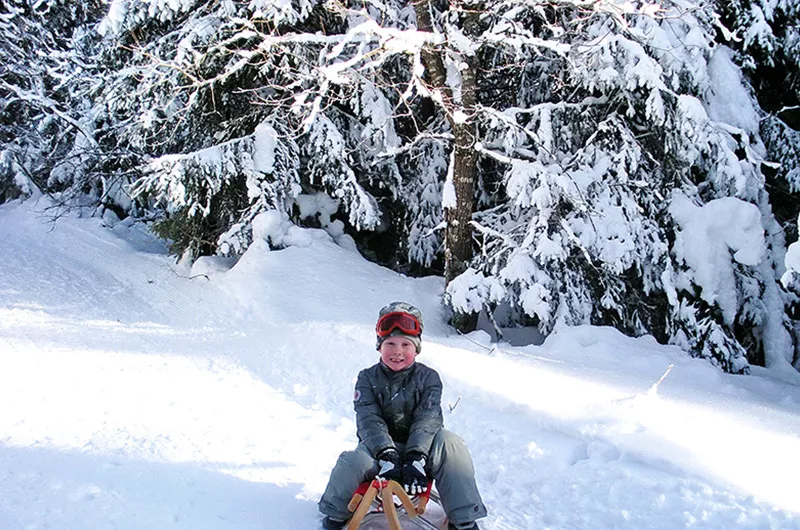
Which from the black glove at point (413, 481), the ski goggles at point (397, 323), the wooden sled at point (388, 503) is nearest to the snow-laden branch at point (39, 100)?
the ski goggles at point (397, 323)

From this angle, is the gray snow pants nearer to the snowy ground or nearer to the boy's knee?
the boy's knee

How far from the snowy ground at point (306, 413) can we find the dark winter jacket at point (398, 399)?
0.61 meters

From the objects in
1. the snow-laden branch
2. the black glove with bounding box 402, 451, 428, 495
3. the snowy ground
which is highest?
the snow-laden branch

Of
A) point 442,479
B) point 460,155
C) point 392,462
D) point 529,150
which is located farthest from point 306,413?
point 529,150

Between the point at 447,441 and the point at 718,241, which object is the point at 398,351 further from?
the point at 718,241

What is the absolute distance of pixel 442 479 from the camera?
2896 millimetres

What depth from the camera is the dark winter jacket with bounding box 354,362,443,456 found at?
10.6 feet

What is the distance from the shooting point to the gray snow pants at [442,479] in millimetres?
2826

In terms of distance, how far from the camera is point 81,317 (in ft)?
23.0

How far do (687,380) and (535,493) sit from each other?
8.15 feet

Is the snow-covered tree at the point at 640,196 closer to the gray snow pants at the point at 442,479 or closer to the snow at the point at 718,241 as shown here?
the snow at the point at 718,241

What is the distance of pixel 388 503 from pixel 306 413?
2.09m

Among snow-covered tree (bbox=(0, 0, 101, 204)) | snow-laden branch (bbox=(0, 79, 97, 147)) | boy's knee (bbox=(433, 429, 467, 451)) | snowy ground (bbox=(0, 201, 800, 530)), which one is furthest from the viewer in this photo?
snow-covered tree (bbox=(0, 0, 101, 204))

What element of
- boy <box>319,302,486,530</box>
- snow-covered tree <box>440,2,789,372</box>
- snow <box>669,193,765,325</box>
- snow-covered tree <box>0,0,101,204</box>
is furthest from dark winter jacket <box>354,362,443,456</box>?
snow-covered tree <box>0,0,101,204</box>
